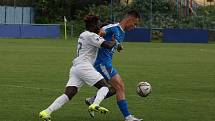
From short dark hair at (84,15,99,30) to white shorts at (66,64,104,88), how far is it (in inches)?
26.6

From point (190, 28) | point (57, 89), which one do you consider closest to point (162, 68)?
point (57, 89)

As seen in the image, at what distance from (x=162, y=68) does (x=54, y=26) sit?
113 feet

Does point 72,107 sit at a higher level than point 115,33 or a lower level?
lower

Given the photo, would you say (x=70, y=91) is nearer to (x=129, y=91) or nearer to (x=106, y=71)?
(x=106, y=71)

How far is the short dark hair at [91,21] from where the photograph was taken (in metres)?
11.2

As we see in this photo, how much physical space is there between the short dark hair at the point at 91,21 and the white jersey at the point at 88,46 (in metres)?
0.12

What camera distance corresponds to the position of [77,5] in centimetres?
6956

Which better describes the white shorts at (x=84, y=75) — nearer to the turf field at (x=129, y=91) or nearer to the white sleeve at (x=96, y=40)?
the white sleeve at (x=96, y=40)

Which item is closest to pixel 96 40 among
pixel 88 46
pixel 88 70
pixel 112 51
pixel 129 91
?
pixel 88 46

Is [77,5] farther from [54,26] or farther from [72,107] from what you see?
[72,107]

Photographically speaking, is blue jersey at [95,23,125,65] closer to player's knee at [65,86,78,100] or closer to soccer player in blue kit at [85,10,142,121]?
soccer player in blue kit at [85,10,142,121]

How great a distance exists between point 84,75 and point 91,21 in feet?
3.01

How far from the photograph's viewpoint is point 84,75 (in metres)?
11.4

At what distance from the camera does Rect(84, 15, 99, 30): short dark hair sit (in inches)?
443
